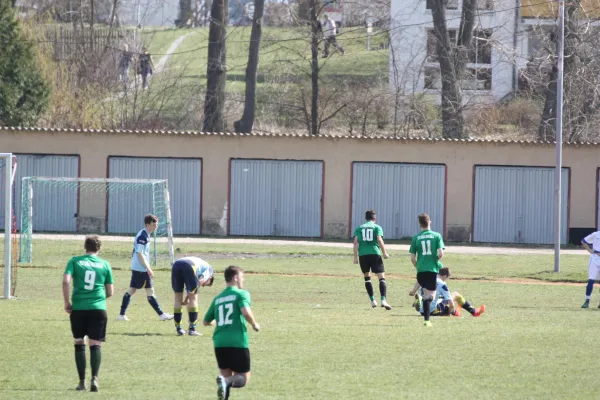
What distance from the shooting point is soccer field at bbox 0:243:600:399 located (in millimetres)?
10781

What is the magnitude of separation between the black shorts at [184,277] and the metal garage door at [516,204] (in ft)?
79.8

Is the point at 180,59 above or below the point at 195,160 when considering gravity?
above

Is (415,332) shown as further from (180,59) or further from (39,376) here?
(180,59)

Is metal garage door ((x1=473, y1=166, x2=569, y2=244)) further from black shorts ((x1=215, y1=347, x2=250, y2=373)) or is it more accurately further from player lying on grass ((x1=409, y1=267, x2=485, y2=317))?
black shorts ((x1=215, y1=347, x2=250, y2=373))

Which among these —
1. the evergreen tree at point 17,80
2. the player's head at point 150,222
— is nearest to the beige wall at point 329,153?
the evergreen tree at point 17,80

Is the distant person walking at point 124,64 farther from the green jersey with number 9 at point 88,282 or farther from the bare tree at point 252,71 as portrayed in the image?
the green jersey with number 9 at point 88,282

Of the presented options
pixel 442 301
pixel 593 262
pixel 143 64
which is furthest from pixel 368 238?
pixel 143 64

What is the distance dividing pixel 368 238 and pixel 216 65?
28.7 meters

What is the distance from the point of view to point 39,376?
1138 centimetres

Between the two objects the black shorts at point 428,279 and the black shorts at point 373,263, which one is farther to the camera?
the black shorts at point 373,263

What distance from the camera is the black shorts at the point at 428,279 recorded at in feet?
54.4

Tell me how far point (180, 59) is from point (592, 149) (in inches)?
1555

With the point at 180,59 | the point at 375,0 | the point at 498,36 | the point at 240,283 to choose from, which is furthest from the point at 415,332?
the point at 180,59

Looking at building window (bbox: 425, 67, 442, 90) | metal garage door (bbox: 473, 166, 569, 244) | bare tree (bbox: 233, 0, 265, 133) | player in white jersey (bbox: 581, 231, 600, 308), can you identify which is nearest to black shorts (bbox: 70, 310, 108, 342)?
player in white jersey (bbox: 581, 231, 600, 308)
